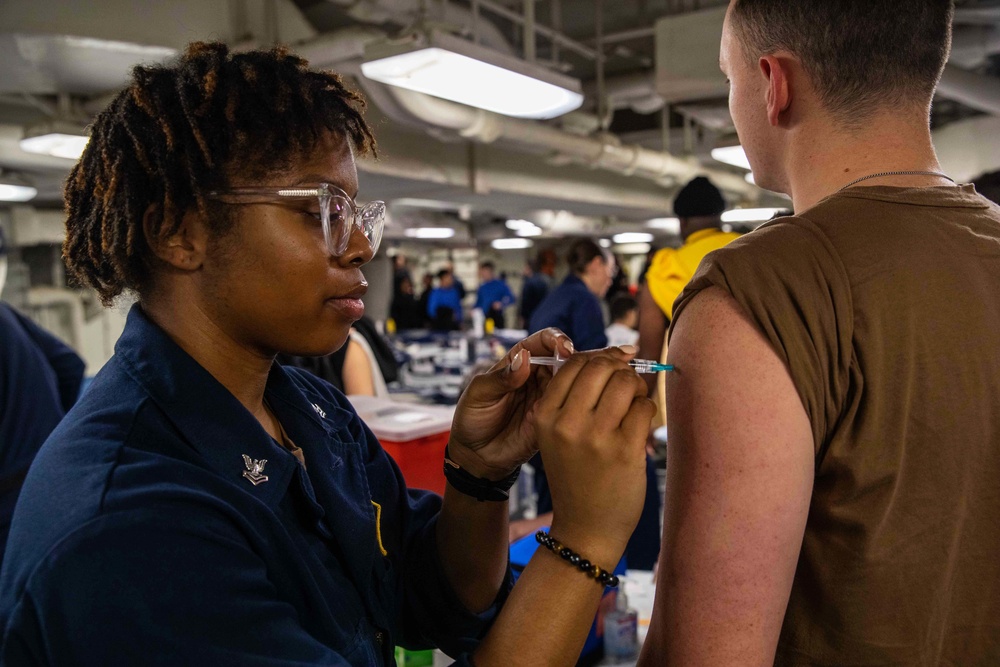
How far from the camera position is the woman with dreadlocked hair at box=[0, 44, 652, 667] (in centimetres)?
72

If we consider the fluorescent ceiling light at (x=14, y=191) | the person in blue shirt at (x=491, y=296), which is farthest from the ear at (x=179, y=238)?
the person in blue shirt at (x=491, y=296)

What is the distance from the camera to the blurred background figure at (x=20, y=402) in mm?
1911

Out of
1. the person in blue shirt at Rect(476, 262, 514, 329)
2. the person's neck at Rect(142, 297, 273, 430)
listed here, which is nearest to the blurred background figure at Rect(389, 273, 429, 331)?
the person in blue shirt at Rect(476, 262, 514, 329)

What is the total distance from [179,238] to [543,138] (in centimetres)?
495

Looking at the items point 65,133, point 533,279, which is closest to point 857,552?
point 65,133

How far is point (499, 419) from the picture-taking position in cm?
120

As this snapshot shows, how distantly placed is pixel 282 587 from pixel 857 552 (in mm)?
746

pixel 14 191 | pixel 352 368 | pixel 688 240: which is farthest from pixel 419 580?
pixel 14 191

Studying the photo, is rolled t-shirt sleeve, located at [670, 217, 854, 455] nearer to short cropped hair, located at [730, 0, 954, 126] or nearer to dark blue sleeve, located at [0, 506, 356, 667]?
short cropped hair, located at [730, 0, 954, 126]

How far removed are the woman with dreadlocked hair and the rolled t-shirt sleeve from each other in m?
0.19

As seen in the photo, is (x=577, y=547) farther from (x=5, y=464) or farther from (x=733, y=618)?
(x=5, y=464)

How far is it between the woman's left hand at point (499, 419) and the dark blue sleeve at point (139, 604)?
50 centimetres

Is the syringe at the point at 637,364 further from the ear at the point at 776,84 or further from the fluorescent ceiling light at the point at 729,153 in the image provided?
the fluorescent ceiling light at the point at 729,153

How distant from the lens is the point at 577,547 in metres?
0.91
